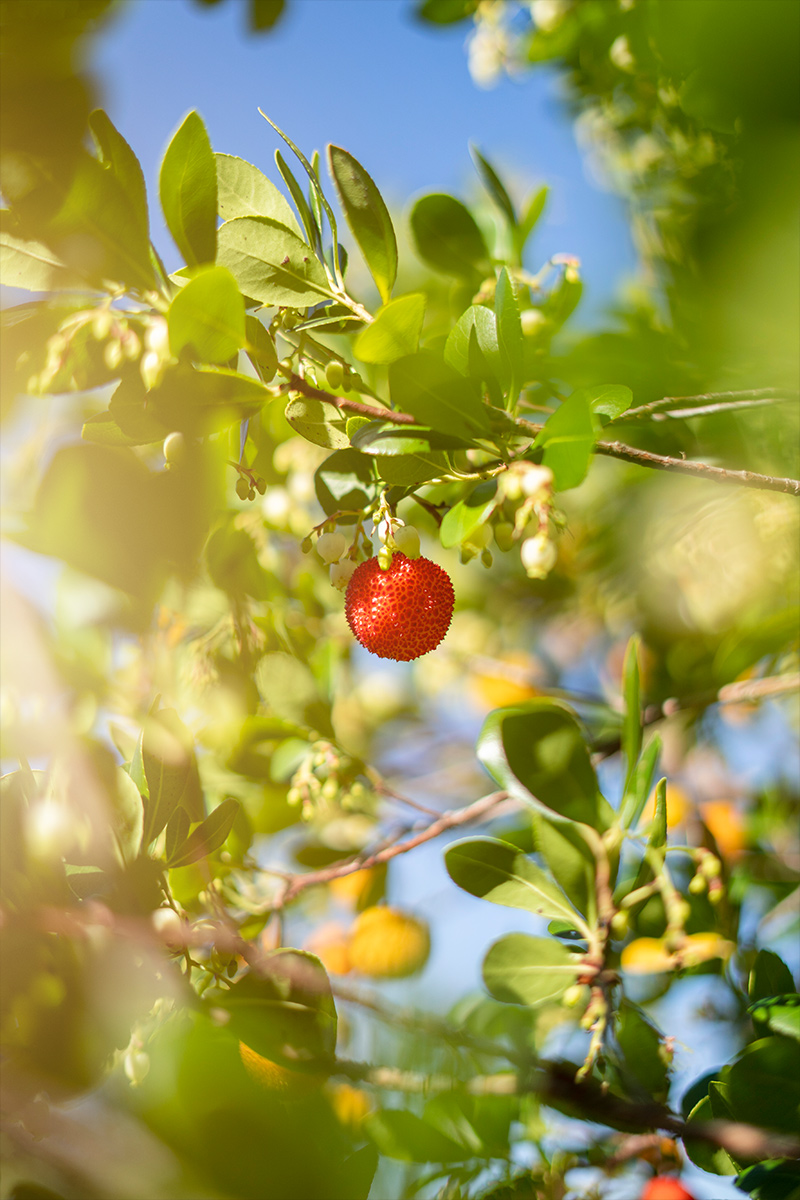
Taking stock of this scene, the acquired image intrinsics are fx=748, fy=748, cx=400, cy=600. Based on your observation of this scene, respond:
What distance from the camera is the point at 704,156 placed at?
4.20 feet

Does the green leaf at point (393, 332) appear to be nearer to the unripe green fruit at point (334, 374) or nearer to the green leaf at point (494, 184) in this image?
the unripe green fruit at point (334, 374)

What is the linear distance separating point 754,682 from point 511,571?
0.95 metres

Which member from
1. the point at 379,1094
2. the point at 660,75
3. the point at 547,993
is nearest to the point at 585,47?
the point at 660,75

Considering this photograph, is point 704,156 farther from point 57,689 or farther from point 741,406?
point 57,689

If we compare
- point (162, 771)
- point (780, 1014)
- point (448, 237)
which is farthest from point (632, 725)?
point (448, 237)

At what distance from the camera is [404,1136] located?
815 millimetres

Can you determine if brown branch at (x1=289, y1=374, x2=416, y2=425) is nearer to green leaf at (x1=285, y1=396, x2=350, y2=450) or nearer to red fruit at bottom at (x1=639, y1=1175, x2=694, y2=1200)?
green leaf at (x1=285, y1=396, x2=350, y2=450)

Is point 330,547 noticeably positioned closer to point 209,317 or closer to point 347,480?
point 347,480

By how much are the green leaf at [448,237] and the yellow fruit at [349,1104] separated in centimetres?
121

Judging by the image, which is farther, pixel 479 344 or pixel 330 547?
pixel 330 547

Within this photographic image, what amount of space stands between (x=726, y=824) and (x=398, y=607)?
1.49m

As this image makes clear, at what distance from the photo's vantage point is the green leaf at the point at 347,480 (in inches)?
34.0

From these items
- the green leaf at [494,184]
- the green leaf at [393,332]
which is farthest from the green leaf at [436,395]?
the green leaf at [494,184]

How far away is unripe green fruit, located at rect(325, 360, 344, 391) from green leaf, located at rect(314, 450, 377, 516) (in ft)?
0.31
